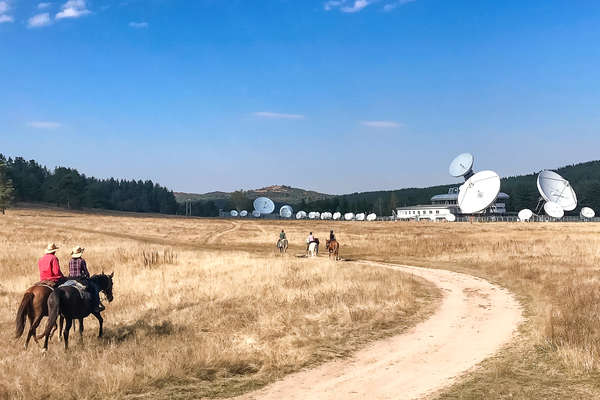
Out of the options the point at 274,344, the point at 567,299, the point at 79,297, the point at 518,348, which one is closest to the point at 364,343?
the point at 274,344

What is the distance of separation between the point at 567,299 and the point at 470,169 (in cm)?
11632

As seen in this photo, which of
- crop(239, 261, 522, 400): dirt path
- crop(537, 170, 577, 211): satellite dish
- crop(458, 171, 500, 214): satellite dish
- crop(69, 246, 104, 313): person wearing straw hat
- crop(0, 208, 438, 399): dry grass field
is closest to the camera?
crop(239, 261, 522, 400): dirt path

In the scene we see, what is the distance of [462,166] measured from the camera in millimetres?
130750

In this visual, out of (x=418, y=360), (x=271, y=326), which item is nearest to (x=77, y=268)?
(x=271, y=326)

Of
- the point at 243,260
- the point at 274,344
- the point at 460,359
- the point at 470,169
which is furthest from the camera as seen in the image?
the point at 470,169

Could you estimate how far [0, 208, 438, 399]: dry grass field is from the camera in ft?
34.9

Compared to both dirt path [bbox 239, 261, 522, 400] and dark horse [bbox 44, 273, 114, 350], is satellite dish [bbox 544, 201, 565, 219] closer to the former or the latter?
dirt path [bbox 239, 261, 522, 400]

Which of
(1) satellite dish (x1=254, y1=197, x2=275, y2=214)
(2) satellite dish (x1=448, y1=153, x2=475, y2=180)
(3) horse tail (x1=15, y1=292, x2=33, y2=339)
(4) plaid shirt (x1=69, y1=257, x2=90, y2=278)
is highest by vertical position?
(2) satellite dish (x1=448, y1=153, x2=475, y2=180)

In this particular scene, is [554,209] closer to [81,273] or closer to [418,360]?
[418,360]

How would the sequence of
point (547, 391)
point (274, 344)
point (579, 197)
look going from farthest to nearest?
point (579, 197) → point (274, 344) → point (547, 391)

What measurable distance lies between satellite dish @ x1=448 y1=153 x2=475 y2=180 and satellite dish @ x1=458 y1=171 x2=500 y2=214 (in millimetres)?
27582

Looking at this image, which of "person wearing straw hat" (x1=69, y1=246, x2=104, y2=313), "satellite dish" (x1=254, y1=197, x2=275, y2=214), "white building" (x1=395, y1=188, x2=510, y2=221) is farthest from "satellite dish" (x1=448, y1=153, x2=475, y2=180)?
"person wearing straw hat" (x1=69, y1=246, x2=104, y2=313)

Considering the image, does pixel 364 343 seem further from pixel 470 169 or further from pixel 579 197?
pixel 579 197

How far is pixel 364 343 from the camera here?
14.2 m
